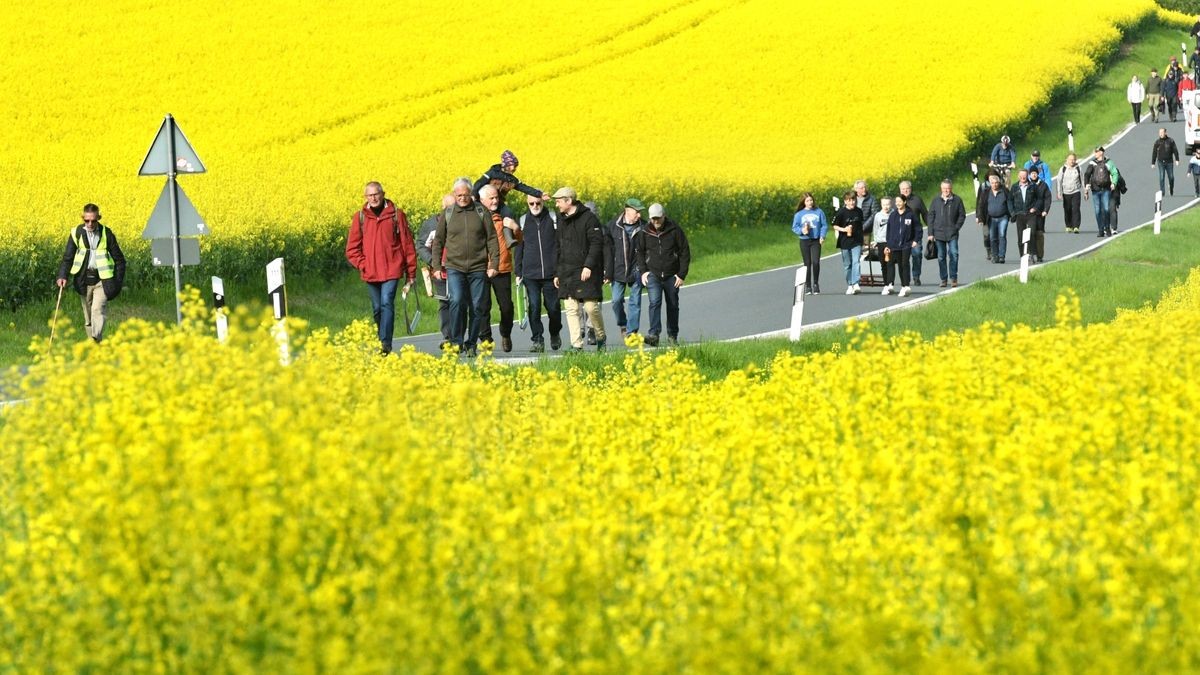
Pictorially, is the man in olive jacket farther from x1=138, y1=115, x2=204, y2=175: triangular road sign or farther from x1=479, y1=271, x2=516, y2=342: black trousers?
x1=138, y1=115, x2=204, y2=175: triangular road sign

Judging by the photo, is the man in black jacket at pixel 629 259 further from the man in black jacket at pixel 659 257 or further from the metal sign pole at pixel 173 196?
the metal sign pole at pixel 173 196

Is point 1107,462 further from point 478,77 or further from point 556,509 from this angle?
point 478,77

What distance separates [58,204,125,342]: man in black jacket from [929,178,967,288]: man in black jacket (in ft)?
Result: 43.8

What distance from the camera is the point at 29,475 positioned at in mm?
8898

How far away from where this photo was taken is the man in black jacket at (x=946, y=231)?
30.5 metres

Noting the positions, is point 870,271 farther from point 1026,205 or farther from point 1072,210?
point 1072,210

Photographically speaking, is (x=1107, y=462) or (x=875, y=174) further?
(x=875, y=174)

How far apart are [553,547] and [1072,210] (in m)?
32.9

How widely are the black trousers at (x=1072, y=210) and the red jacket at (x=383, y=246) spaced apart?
20968 mm

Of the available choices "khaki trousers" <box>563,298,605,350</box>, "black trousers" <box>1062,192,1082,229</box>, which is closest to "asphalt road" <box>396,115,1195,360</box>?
"black trousers" <box>1062,192,1082,229</box>

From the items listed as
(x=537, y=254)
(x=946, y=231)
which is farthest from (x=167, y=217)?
(x=946, y=231)

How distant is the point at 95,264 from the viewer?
70.3ft

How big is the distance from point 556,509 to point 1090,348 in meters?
4.28

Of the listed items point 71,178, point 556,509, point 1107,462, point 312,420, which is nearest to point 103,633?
point 312,420
